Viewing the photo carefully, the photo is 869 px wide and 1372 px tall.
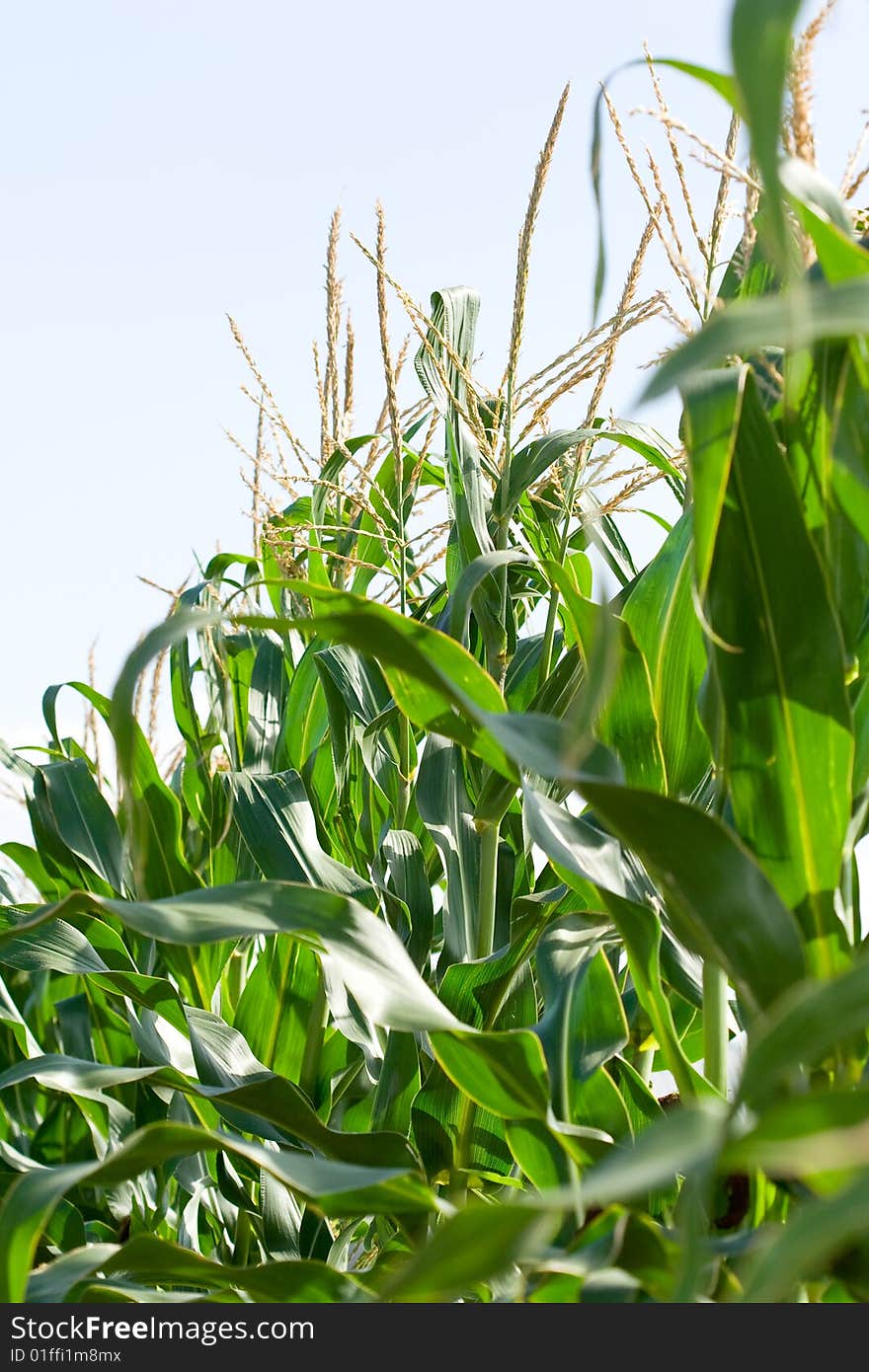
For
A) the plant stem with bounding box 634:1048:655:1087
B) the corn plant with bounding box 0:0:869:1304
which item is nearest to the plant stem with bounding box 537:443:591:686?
the corn plant with bounding box 0:0:869:1304

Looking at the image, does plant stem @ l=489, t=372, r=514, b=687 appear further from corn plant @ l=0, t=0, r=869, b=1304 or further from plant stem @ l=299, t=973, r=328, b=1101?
plant stem @ l=299, t=973, r=328, b=1101

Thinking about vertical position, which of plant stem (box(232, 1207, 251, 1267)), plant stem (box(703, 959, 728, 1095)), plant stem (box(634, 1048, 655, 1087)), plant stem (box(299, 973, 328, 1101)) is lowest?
plant stem (box(232, 1207, 251, 1267))

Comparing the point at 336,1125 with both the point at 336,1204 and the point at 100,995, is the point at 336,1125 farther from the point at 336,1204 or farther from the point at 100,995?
the point at 336,1204

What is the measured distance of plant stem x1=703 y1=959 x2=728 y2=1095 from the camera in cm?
57

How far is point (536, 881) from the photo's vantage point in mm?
1009

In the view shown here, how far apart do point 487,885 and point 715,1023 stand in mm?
274

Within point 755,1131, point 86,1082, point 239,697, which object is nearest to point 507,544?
point 239,697

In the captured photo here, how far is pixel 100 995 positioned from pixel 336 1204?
62 cm

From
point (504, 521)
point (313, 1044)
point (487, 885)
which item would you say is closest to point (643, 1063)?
point (487, 885)

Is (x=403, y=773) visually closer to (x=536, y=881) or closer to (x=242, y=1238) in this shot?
(x=536, y=881)

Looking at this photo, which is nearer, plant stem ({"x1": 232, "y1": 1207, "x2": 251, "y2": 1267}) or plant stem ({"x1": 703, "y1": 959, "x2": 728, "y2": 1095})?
plant stem ({"x1": 703, "y1": 959, "x2": 728, "y2": 1095})

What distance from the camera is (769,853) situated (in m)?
0.48

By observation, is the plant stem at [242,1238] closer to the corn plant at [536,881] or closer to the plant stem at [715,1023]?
the corn plant at [536,881]

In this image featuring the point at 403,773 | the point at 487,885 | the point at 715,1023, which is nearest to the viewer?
the point at 715,1023
